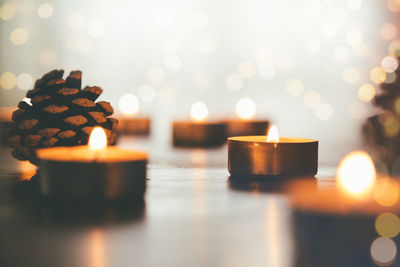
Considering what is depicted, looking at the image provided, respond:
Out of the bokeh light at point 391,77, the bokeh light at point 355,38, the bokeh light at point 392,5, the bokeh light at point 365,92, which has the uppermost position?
the bokeh light at point 392,5

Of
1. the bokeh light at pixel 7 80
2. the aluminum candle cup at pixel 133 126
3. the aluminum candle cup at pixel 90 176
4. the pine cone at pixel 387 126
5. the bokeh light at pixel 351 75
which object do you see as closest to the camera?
the aluminum candle cup at pixel 90 176

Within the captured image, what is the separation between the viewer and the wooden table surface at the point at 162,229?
346mm

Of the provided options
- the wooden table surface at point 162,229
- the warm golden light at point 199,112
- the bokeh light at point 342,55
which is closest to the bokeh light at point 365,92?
the bokeh light at point 342,55

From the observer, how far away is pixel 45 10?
1913 mm

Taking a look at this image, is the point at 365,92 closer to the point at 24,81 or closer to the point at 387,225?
the point at 24,81

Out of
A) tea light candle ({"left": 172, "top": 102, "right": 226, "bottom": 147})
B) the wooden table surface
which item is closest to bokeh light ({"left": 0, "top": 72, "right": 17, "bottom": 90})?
tea light candle ({"left": 172, "top": 102, "right": 226, "bottom": 147})

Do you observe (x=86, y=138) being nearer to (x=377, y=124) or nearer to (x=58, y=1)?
(x=377, y=124)

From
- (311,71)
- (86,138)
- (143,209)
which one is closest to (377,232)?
(143,209)

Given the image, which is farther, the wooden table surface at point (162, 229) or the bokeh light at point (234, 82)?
the bokeh light at point (234, 82)

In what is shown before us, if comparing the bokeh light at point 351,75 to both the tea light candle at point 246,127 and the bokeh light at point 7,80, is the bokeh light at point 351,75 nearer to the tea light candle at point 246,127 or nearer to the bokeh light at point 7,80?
Result: the tea light candle at point 246,127

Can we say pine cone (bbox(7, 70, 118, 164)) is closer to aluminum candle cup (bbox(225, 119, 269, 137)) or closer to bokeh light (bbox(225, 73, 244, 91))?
aluminum candle cup (bbox(225, 119, 269, 137))

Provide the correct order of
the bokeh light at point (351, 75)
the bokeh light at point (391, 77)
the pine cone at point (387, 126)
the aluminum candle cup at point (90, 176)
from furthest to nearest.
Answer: the bokeh light at point (351, 75) → the bokeh light at point (391, 77) → the pine cone at point (387, 126) → the aluminum candle cup at point (90, 176)

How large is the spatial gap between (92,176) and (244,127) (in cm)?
68

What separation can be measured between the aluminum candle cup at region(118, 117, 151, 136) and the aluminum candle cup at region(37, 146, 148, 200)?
0.80 m
